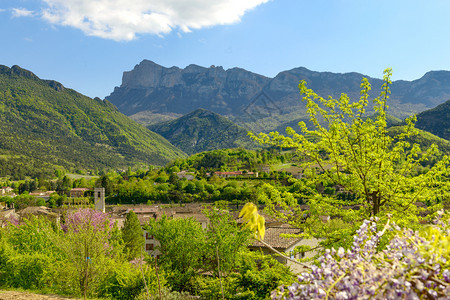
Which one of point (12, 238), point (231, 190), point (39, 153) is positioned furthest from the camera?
point (39, 153)

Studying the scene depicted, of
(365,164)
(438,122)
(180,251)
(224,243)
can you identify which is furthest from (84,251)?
(438,122)

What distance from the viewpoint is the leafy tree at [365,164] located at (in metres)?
6.88

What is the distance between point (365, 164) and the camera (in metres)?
6.81

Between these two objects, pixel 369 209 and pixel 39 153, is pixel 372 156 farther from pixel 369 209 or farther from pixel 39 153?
pixel 39 153

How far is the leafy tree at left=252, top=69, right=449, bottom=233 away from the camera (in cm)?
688

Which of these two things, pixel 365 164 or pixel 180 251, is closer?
pixel 365 164

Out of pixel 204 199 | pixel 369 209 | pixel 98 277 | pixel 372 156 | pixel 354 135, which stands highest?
pixel 354 135

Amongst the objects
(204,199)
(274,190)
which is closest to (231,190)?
(204,199)

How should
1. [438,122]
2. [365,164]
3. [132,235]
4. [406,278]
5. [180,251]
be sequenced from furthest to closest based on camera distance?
[438,122] → [132,235] → [180,251] → [365,164] → [406,278]

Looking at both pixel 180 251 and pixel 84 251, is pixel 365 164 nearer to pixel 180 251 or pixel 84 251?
pixel 84 251

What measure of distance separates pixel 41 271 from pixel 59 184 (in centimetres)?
11897

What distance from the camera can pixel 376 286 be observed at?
7.14 ft

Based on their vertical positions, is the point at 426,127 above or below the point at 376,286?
above

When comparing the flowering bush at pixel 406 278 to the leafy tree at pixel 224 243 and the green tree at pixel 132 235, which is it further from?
the green tree at pixel 132 235
